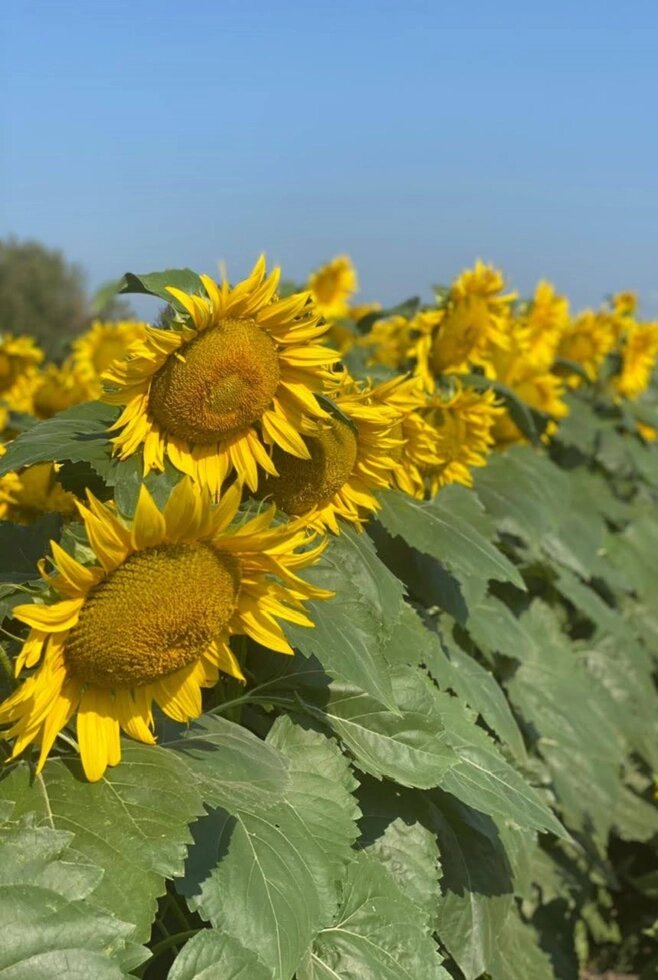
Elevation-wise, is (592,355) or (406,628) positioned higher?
(592,355)

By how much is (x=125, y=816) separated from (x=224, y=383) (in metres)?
0.56

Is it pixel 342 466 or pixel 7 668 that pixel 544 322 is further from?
pixel 7 668

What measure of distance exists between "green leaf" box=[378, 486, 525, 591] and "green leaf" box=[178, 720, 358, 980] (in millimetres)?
529

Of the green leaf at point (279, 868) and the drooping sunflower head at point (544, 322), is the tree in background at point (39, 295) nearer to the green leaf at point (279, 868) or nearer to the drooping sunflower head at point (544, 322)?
the drooping sunflower head at point (544, 322)

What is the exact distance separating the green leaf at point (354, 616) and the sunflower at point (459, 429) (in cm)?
61

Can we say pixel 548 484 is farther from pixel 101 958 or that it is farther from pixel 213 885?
pixel 101 958

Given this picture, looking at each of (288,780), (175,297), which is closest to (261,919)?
(288,780)

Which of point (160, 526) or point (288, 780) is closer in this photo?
point (160, 526)

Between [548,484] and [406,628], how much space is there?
1.48m

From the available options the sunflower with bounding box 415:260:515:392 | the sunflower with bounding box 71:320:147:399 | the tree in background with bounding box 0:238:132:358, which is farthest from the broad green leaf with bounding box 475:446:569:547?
the tree in background with bounding box 0:238:132:358

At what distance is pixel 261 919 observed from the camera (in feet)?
4.33

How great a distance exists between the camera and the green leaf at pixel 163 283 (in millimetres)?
1566

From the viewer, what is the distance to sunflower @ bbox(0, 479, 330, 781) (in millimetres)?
1191

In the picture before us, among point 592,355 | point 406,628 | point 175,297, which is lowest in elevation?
point 406,628
